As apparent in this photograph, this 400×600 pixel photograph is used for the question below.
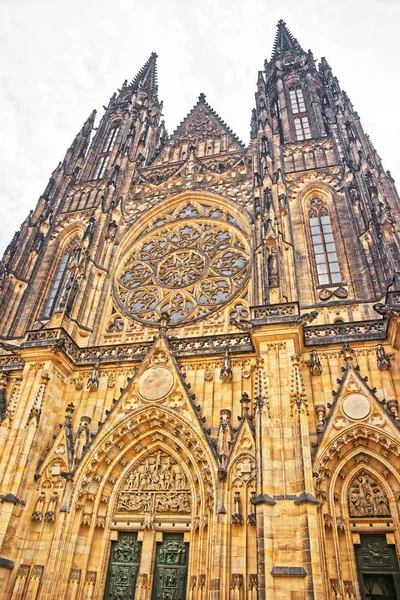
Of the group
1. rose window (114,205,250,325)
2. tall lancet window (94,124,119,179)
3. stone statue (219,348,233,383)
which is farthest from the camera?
tall lancet window (94,124,119,179)

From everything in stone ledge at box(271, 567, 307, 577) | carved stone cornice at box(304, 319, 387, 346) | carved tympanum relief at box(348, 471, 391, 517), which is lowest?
stone ledge at box(271, 567, 307, 577)

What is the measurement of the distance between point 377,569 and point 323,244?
927 centimetres

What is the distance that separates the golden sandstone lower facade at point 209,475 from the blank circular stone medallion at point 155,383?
3 cm

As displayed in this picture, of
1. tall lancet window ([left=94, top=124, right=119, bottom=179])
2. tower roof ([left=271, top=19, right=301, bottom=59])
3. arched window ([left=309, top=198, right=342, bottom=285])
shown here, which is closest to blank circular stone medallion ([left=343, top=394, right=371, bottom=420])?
arched window ([left=309, top=198, right=342, bottom=285])

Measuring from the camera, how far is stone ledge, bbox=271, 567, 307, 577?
26.3ft

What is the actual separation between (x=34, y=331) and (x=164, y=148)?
1183 cm

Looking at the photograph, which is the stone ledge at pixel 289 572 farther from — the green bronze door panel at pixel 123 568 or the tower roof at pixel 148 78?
the tower roof at pixel 148 78

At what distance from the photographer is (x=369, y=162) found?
15688mm

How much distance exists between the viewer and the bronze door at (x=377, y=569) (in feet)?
29.2

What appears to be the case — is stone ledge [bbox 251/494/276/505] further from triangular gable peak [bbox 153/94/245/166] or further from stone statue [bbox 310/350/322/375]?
triangular gable peak [bbox 153/94/245/166]

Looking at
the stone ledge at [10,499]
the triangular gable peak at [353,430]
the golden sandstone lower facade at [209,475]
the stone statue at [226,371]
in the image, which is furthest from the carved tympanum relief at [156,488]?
the triangular gable peak at [353,430]

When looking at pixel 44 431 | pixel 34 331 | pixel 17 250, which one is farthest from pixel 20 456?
pixel 17 250

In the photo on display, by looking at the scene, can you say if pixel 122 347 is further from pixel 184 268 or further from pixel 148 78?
pixel 148 78

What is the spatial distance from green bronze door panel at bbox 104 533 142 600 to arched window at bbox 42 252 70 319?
8.21 meters
